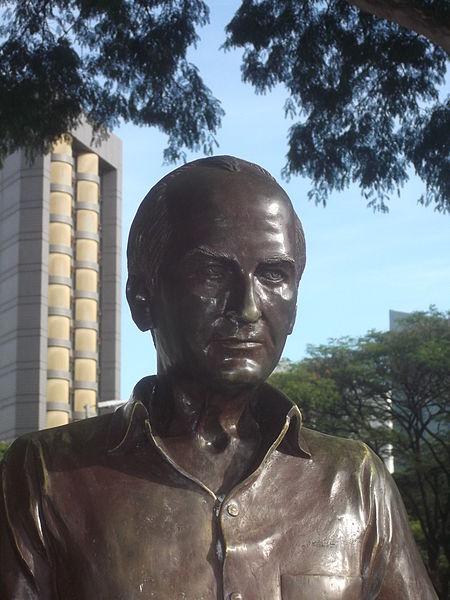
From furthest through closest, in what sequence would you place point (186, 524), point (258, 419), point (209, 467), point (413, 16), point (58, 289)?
point (58, 289) → point (413, 16) → point (258, 419) → point (209, 467) → point (186, 524)

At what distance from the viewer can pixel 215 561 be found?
6.21ft

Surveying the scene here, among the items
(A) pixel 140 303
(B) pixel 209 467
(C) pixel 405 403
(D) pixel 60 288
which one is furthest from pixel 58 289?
(B) pixel 209 467

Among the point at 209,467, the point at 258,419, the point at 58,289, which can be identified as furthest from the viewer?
the point at 58,289

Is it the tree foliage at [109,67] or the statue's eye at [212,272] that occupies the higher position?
the tree foliage at [109,67]

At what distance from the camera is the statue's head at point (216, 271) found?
1.97 metres

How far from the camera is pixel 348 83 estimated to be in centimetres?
1016

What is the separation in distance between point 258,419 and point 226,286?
1.06 feet

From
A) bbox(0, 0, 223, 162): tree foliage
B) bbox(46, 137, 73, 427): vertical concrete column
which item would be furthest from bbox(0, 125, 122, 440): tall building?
bbox(0, 0, 223, 162): tree foliage

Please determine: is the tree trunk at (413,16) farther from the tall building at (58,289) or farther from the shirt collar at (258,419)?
the tall building at (58,289)

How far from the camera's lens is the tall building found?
3585cm

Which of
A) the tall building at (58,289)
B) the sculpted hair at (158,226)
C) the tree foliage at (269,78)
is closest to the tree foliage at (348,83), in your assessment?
the tree foliage at (269,78)

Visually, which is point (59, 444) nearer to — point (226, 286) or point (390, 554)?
point (226, 286)

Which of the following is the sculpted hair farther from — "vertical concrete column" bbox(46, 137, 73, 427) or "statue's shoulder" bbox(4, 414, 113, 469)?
"vertical concrete column" bbox(46, 137, 73, 427)

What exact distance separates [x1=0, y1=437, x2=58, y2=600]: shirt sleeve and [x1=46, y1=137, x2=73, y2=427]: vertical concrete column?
35014 millimetres
